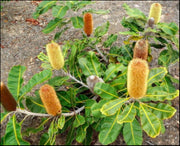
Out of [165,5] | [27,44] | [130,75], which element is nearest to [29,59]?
[27,44]

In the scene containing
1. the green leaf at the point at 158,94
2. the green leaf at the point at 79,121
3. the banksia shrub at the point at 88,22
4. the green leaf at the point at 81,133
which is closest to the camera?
the green leaf at the point at 158,94

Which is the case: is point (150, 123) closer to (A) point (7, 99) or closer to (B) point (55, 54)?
(B) point (55, 54)

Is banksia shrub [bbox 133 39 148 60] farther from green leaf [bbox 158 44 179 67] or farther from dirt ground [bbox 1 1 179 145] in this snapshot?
dirt ground [bbox 1 1 179 145]

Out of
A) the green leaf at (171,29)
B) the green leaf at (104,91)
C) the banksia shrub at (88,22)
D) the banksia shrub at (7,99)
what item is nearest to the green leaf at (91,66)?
the green leaf at (104,91)

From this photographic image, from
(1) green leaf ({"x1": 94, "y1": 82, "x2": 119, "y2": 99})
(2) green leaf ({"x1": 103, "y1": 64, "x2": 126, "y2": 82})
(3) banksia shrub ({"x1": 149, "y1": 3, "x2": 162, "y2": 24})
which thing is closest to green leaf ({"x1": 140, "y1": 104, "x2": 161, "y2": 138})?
(1) green leaf ({"x1": 94, "y1": 82, "x2": 119, "y2": 99})

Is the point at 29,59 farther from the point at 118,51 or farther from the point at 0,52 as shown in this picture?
the point at 118,51

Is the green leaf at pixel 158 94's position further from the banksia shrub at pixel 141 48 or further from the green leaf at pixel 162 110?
the banksia shrub at pixel 141 48

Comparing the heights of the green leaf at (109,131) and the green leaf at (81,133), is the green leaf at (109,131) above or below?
above

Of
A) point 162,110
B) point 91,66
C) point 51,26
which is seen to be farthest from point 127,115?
point 51,26
